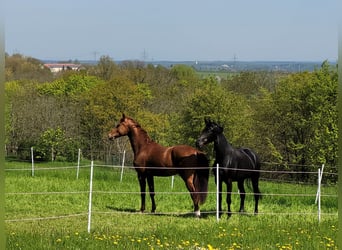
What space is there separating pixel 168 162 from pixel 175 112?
2466cm

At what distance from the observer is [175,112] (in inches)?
1328

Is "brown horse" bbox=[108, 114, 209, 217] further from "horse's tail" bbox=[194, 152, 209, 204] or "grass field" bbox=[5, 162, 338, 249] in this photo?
"grass field" bbox=[5, 162, 338, 249]

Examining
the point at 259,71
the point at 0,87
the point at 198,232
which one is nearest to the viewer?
the point at 0,87

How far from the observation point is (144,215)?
8.78 metres

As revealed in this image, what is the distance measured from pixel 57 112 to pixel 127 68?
14190mm

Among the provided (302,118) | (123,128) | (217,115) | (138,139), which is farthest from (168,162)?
(302,118)

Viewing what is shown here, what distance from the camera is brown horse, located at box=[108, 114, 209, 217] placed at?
29.0ft

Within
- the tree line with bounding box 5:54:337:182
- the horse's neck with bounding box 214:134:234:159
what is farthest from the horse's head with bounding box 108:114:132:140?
the tree line with bounding box 5:54:337:182

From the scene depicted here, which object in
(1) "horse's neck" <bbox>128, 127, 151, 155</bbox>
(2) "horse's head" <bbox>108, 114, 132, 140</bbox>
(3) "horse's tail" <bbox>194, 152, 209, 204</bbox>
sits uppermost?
(2) "horse's head" <bbox>108, 114, 132, 140</bbox>

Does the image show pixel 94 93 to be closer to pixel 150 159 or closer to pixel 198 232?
pixel 150 159

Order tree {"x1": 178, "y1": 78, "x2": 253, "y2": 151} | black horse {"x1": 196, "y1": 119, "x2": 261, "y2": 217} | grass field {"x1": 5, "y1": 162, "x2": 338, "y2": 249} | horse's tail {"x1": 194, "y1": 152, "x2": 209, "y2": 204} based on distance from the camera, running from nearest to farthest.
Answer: grass field {"x1": 5, "y1": 162, "x2": 338, "y2": 249}, black horse {"x1": 196, "y1": 119, "x2": 261, "y2": 217}, horse's tail {"x1": 194, "y1": 152, "x2": 209, "y2": 204}, tree {"x1": 178, "y1": 78, "x2": 253, "y2": 151}

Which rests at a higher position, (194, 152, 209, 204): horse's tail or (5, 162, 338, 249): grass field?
(194, 152, 209, 204): horse's tail

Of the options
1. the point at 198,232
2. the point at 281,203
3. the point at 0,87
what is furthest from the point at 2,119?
the point at 281,203

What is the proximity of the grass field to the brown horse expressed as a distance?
342 millimetres
